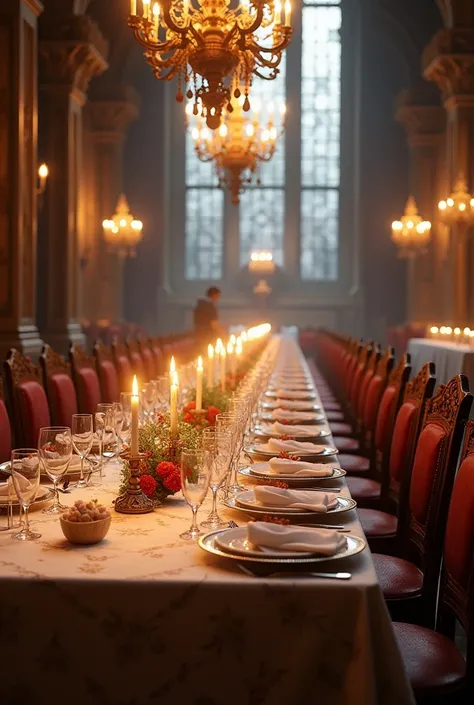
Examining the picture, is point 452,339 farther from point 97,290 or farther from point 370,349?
point 97,290

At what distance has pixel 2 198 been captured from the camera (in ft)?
27.3

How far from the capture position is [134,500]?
2541mm

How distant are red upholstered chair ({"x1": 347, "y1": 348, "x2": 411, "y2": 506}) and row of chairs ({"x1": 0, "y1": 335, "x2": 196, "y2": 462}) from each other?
1526 mm

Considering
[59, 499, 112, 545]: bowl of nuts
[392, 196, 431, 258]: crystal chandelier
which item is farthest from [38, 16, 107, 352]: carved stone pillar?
[59, 499, 112, 545]: bowl of nuts

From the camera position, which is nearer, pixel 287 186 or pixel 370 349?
pixel 370 349

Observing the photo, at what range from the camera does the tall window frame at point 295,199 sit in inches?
827

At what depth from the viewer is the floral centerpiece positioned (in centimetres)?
256

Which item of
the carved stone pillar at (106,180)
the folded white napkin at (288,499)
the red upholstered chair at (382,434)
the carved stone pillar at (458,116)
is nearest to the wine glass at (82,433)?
the folded white napkin at (288,499)

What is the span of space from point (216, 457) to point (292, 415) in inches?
87.4

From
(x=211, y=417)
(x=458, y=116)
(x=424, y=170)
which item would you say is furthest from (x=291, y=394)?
(x=424, y=170)

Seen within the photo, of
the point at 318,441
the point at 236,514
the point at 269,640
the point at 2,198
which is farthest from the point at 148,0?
the point at 269,640

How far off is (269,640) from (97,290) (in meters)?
16.7

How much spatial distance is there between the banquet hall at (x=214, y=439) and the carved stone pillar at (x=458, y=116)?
0.04 m

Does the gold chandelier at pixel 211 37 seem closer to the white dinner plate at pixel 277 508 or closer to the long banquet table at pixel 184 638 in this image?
the white dinner plate at pixel 277 508
